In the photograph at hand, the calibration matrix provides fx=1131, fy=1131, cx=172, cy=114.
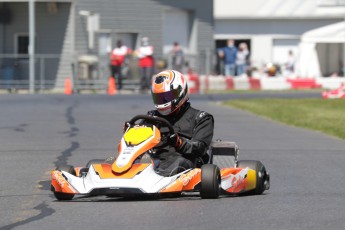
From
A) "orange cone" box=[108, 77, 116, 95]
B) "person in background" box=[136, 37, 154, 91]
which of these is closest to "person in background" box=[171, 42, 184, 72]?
"person in background" box=[136, 37, 154, 91]

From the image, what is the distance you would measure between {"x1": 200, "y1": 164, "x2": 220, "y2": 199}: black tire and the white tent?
→ 36743 millimetres

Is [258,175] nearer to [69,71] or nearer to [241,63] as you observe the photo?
[69,71]

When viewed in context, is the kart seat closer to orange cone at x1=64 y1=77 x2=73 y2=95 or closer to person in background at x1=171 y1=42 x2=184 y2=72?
orange cone at x1=64 y1=77 x2=73 y2=95

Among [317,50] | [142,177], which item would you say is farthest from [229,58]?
[142,177]

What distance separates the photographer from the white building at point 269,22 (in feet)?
178

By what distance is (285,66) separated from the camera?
5031cm

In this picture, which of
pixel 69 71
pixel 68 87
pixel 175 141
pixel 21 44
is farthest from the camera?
pixel 21 44

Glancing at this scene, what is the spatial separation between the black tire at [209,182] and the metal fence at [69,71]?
28.6m

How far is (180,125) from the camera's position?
1128cm

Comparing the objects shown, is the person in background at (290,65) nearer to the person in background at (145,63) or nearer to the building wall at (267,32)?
the building wall at (267,32)

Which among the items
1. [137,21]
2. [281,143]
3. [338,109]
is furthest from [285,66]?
[281,143]

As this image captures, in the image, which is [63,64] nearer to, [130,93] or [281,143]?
[130,93]

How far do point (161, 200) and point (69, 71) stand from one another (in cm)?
3047

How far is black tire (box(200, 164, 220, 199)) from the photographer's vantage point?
403 inches
